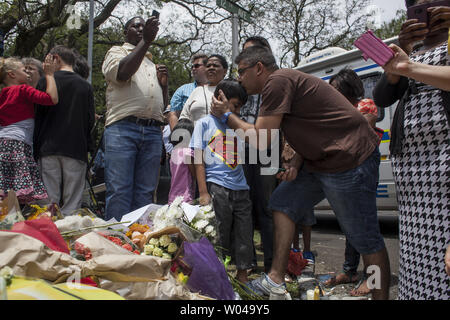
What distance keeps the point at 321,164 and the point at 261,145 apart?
1.32ft

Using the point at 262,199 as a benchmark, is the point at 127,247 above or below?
above

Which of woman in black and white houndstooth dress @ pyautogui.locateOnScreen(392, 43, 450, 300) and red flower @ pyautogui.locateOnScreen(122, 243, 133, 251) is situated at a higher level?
woman in black and white houndstooth dress @ pyautogui.locateOnScreen(392, 43, 450, 300)

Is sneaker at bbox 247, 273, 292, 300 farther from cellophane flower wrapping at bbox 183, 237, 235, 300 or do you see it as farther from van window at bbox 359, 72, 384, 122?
van window at bbox 359, 72, 384, 122

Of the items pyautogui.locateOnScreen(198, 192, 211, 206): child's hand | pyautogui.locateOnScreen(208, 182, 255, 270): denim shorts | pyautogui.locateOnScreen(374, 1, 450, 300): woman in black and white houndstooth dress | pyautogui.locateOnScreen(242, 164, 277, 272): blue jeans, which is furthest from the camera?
pyautogui.locateOnScreen(242, 164, 277, 272): blue jeans

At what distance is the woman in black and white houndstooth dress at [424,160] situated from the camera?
5.62 feet

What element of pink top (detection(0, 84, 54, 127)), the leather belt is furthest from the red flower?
pink top (detection(0, 84, 54, 127))

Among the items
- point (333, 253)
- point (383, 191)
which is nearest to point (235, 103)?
point (333, 253)

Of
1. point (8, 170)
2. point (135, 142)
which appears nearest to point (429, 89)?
point (135, 142)

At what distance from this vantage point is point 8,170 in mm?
3334

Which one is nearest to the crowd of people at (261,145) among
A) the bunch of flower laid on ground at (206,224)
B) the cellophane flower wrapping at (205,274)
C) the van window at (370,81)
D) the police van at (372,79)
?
the bunch of flower laid on ground at (206,224)

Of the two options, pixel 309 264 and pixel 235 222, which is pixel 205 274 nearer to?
pixel 235 222

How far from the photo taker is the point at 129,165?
3322 millimetres

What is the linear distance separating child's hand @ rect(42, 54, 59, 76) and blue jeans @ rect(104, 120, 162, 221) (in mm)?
773

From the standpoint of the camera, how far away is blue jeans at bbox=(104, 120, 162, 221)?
10.7 feet
